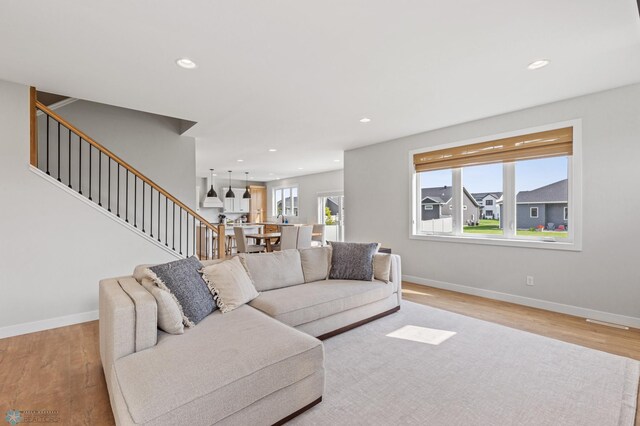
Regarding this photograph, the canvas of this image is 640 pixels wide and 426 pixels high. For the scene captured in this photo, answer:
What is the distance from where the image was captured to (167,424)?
49.4 inches

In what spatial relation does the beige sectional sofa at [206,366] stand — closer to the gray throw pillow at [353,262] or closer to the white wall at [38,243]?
the gray throw pillow at [353,262]

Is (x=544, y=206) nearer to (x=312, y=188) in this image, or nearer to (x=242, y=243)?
(x=242, y=243)

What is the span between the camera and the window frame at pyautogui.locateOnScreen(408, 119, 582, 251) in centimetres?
340

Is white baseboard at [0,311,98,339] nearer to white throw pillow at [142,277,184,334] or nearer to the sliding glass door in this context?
white throw pillow at [142,277,184,334]

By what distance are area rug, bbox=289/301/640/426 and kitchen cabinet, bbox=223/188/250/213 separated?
28.8 ft

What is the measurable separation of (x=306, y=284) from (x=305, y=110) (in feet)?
7.03

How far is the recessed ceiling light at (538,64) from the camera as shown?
8.41 ft

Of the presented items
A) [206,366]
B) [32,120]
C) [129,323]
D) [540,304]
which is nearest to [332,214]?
[540,304]

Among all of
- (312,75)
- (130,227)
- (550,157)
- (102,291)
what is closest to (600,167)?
(550,157)

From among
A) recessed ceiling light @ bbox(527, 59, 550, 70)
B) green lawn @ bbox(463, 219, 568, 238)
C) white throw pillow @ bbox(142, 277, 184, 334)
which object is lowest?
white throw pillow @ bbox(142, 277, 184, 334)

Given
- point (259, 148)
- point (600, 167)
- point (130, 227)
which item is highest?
point (259, 148)

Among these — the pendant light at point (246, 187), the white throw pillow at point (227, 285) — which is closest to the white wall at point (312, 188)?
the pendant light at point (246, 187)

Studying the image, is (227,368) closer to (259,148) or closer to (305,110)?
(305,110)

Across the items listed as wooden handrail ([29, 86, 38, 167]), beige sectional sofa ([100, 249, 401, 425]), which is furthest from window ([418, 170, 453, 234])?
wooden handrail ([29, 86, 38, 167])
